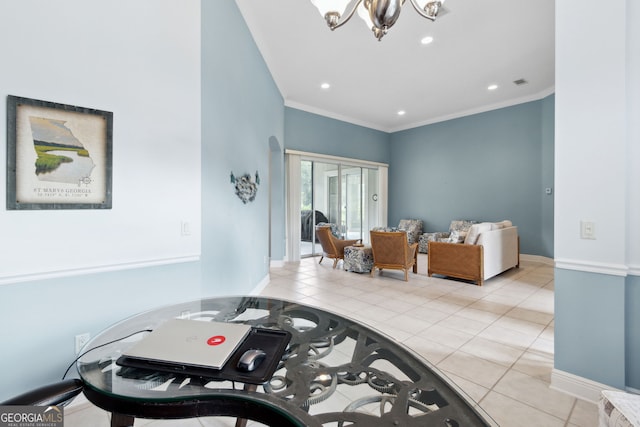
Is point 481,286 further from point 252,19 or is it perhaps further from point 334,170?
point 252,19

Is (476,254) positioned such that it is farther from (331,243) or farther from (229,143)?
(229,143)

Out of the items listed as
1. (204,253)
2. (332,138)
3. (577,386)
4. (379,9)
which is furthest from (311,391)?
(332,138)

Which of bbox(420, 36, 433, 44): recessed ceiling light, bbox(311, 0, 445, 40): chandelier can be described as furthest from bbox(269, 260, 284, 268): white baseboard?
bbox(311, 0, 445, 40): chandelier

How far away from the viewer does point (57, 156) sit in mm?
1534

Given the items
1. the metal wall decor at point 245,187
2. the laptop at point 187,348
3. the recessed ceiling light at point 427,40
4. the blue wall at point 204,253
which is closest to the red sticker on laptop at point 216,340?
the laptop at point 187,348

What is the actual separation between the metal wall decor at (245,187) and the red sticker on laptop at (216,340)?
6.80 ft

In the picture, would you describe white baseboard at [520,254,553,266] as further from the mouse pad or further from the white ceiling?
the mouse pad

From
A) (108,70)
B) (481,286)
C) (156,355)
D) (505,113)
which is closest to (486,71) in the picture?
(505,113)

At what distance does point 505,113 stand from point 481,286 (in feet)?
13.3

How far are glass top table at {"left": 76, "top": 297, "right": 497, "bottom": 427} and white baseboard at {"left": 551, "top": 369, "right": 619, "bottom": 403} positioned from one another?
1664mm

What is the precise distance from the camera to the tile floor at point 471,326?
1.69m

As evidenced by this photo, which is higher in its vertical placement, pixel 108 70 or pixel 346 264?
pixel 108 70

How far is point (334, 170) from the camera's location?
23.1 ft

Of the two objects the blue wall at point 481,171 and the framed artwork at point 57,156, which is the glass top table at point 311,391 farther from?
the blue wall at point 481,171
